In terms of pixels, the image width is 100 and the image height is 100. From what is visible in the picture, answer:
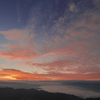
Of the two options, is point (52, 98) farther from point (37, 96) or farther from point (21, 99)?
point (21, 99)

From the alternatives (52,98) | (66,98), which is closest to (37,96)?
(52,98)

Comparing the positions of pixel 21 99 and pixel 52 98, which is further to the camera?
pixel 52 98

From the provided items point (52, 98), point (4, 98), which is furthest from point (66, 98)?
point (4, 98)

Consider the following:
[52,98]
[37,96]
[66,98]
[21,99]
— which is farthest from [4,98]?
[66,98]

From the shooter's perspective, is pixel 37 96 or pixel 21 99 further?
pixel 37 96

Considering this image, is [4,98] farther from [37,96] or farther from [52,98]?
[52,98]

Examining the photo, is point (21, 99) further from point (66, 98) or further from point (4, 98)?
point (66, 98)
